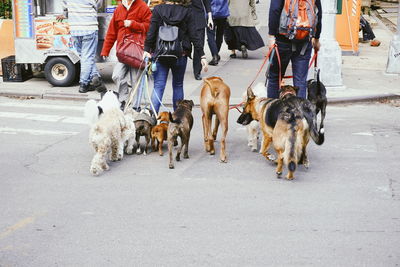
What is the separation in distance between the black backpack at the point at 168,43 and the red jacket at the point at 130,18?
3.76 feet

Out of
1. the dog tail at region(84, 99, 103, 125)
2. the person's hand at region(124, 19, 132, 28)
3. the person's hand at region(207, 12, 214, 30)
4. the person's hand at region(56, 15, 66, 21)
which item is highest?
the person's hand at region(124, 19, 132, 28)

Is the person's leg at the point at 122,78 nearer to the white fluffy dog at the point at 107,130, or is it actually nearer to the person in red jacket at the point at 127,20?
the person in red jacket at the point at 127,20

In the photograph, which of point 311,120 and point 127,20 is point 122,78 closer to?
point 127,20

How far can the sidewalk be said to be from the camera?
1095 centimetres

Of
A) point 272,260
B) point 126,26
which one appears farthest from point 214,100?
point 272,260

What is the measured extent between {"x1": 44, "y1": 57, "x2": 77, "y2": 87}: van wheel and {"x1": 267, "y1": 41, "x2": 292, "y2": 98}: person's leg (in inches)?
183

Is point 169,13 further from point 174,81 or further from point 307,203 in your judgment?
point 307,203

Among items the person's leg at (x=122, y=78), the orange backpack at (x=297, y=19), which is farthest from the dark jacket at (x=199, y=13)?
the orange backpack at (x=297, y=19)

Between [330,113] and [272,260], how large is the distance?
5.61 meters

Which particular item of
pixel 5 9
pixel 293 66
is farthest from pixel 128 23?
pixel 5 9

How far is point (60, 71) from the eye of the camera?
461 inches

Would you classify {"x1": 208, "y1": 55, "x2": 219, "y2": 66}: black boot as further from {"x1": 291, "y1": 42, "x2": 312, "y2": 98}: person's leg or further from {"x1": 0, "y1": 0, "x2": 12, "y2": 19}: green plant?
{"x1": 291, "y1": 42, "x2": 312, "y2": 98}: person's leg

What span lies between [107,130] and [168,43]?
4.95 ft

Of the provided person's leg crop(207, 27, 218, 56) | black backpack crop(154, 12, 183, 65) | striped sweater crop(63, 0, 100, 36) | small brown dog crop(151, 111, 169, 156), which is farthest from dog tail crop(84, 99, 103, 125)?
person's leg crop(207, 27, 218, 56)
